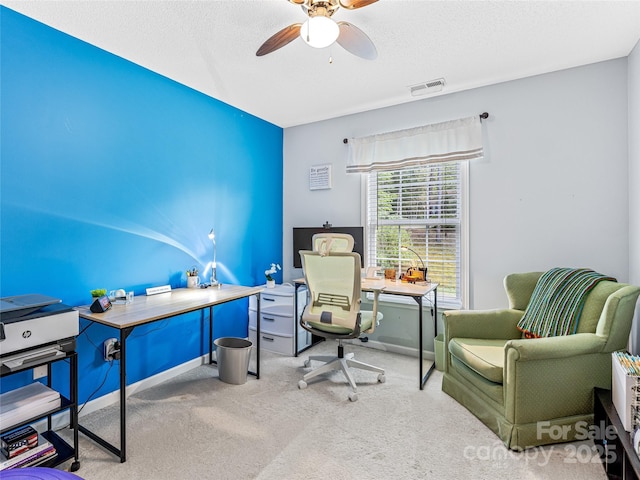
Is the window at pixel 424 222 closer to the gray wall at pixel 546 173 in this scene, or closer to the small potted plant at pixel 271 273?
the gray wall at pixel 546 173

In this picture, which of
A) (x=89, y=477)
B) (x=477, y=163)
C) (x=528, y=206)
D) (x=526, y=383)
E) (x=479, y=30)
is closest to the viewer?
(x=89, y=477)

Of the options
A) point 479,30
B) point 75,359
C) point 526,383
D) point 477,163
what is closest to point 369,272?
point 477,163

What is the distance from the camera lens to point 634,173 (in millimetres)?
2369

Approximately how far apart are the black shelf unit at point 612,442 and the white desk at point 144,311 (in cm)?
229

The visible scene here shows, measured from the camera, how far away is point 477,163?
120 inches

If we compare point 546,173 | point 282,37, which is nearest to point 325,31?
point 282,37

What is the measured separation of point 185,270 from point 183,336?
60 cm

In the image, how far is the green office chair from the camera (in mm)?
2525

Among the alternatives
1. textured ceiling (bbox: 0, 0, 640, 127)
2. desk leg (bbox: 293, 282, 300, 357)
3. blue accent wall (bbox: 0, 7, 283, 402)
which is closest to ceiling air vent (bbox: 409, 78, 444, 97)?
textured ceiling (bbox: 0, 0, 640, 127)

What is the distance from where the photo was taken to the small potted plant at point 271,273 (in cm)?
371

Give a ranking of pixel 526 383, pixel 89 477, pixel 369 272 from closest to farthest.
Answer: pixel 89 477 < pixel 526 383 < pixel 369 272

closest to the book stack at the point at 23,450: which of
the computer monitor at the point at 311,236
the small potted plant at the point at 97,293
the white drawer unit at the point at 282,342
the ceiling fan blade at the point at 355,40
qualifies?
the small potted plant at the point at 97,293

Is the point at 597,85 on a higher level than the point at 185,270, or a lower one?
higher

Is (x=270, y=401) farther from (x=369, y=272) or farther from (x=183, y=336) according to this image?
(x=369, y=272)
